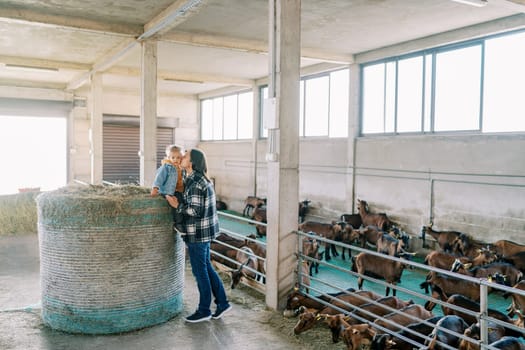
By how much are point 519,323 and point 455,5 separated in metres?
5.18

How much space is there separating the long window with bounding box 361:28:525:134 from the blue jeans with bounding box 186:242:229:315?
20.7 ft

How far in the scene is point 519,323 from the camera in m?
4.87

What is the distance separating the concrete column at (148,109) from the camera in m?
9.05

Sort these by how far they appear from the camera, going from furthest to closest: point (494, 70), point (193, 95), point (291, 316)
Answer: point (193, 95)
point (494, 70)
point (291, 316)

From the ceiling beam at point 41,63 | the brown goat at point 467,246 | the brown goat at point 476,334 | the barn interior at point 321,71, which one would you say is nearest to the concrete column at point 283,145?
the barn interior at point 321,71

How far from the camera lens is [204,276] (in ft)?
15.7

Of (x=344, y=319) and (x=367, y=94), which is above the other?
(x=367, y=94)

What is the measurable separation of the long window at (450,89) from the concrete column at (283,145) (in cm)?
510

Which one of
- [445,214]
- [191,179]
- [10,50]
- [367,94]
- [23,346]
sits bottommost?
[23,346]

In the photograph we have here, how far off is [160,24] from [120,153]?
34.0 feet

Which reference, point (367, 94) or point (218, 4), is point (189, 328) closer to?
point (218, 4)

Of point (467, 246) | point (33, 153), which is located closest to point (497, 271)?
point (467, 246)

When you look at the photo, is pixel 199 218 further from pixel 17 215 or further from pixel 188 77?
pixel 188 77

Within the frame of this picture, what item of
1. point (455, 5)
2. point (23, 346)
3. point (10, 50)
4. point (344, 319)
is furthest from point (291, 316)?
point (10, 50)
